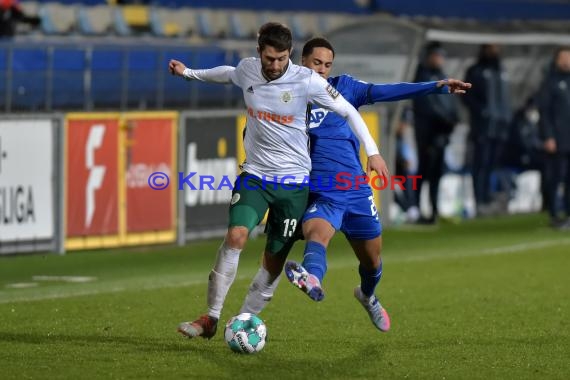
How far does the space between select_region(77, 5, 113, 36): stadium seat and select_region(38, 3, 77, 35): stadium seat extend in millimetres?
118

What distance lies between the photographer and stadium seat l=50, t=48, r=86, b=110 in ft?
52.4

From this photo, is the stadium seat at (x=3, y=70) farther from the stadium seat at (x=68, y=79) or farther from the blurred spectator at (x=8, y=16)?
the blurred spectator at (x=8, y=16)

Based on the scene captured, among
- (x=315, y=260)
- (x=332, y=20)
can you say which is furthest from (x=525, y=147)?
(x=315, y=260)

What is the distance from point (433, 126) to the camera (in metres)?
18.4

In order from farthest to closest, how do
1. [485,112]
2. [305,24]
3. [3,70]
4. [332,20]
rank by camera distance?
[332,20] < [305,24] < [485,112] < [3,70]

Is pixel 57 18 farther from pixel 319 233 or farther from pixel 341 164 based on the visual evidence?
pixel 319 233

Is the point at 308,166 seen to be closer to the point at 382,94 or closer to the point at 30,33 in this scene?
the point at 382,94

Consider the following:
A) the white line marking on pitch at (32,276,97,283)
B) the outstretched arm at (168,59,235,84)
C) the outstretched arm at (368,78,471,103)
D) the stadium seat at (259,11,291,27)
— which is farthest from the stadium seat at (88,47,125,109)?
the outstretched arm at (368,78,471,103)

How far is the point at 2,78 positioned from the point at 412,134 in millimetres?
6563

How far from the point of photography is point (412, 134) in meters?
19.8

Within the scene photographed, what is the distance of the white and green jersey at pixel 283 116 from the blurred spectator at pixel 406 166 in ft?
32.8

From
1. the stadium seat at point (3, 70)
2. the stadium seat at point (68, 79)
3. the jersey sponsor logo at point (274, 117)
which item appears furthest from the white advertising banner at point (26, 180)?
the jersey sponsor logo at point (274, 117)

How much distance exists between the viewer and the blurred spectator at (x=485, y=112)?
19.4 metres

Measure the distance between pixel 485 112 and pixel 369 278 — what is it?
1111 cm
